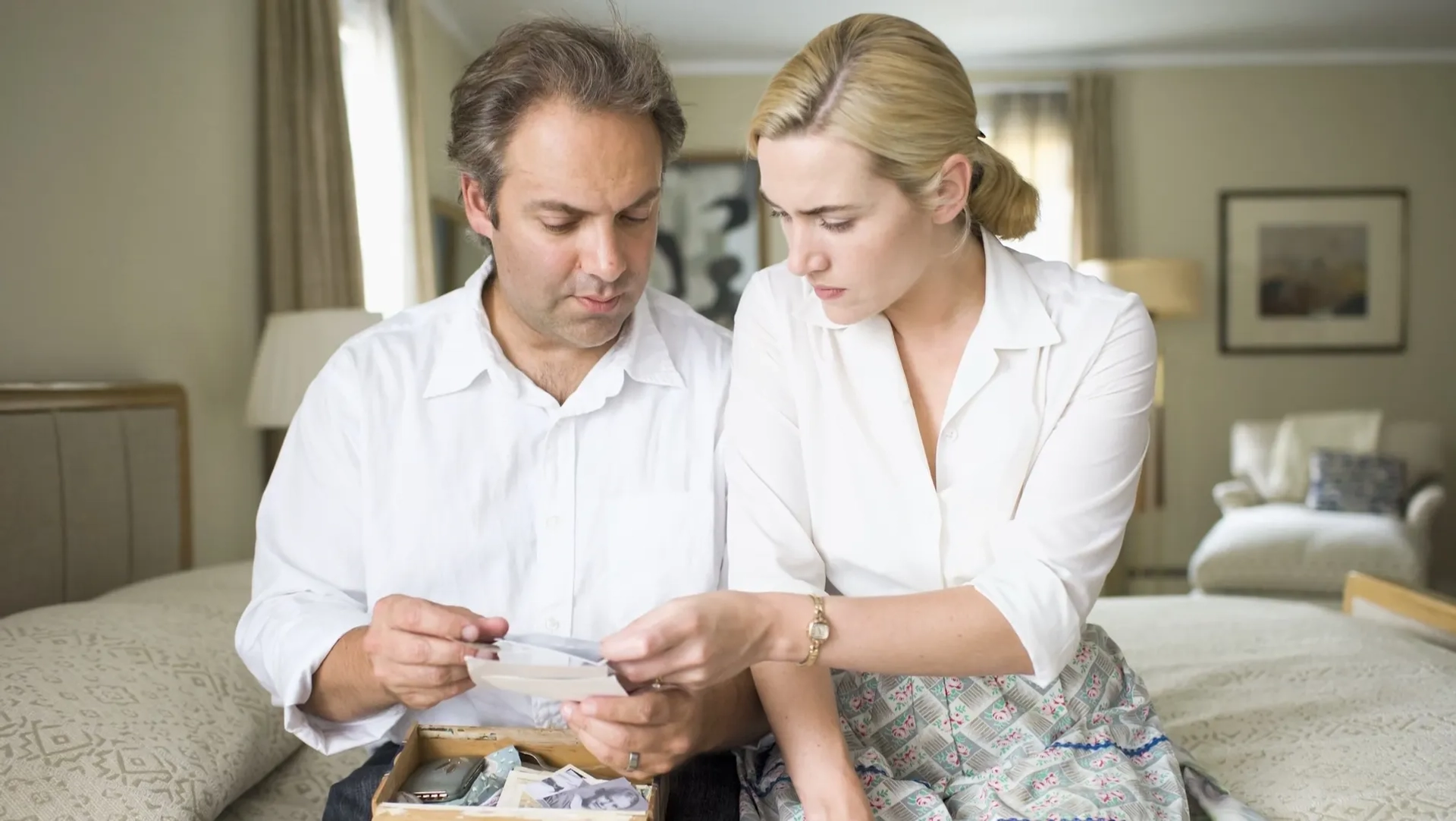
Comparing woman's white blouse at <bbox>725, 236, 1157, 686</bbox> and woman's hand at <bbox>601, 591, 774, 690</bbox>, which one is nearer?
woman's hand at <bbox>601, 591, 774, 690</bbox>

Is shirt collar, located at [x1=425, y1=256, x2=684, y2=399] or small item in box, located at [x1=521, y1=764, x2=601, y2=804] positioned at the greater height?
shirt collar, located at [x1=425, y1=256, x2=684, y2=399]

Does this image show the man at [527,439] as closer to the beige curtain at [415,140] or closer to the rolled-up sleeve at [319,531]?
the rolled-up sleeve at [319,531]

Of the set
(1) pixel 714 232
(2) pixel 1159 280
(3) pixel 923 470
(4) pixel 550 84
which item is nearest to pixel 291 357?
(4) pixel 550 84

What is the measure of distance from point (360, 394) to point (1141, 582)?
6267 mm

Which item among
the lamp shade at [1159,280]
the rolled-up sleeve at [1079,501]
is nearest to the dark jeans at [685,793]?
the rolled-up sleeve at [1079,501]

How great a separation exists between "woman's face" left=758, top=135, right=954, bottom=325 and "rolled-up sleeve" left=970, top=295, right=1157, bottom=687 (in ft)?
0.89

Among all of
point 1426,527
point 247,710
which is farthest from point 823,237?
point 1426,527

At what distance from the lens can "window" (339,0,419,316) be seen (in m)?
4.65

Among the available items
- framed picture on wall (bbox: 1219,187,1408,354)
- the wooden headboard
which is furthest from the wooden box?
framed picture on wall (bbox: 1219,187,1408,354)

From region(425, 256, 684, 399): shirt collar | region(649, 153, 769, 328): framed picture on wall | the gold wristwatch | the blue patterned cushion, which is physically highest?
region(649, 153, 769, 328): framed picture on wall

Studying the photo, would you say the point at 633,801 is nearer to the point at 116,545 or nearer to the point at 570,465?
the point at 570,465

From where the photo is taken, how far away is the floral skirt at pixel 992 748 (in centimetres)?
142

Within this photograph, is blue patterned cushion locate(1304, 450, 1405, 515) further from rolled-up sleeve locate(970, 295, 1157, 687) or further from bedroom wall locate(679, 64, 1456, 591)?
rolled-up sleeve locate(970, 295, 1157, 687)

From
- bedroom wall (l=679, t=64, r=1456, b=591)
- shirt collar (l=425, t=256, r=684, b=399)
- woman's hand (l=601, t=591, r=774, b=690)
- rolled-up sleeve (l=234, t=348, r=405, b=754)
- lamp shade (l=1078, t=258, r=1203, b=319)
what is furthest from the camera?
bedroom wall (l=679, t=64, r=1456, b=591)
